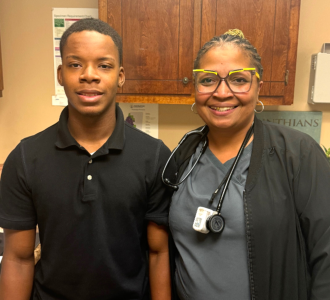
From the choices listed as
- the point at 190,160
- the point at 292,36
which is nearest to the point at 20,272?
the point at 190,160

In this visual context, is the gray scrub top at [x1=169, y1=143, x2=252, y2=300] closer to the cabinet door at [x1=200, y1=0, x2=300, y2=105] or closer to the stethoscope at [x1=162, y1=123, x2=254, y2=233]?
the stethoscope at [x1=162, y1=123, x2=254, y2=233]

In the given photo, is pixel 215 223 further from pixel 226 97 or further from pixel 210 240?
pixel 226 97

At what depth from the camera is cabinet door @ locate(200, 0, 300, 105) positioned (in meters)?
1.52

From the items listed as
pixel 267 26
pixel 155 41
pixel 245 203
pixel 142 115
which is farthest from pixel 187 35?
pixel 245 203

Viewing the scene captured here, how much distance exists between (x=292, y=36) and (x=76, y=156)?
1174 mm

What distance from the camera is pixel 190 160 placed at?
3.85 feet

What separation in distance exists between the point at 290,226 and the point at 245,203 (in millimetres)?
148

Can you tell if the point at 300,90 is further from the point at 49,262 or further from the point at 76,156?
the point at 49,262

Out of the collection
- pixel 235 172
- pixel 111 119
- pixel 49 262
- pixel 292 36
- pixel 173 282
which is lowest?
pixel 173 282

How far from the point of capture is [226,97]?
3.39 feet

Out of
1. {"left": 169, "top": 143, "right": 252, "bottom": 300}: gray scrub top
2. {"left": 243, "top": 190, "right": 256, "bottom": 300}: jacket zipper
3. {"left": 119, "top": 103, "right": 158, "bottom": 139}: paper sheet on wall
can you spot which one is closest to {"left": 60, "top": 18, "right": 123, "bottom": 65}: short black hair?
{"left": 169, "top": 143, "right": 252, "bottom": 300}: gray scrub top

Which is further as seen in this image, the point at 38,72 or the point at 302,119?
the point at 38,72

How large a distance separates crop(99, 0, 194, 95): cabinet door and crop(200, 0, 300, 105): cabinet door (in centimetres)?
11

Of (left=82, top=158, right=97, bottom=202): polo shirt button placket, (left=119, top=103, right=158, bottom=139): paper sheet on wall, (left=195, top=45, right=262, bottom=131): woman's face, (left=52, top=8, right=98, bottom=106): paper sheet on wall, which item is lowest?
(left=82, top=158, right=97, bottom=202): polo shirt button placket
